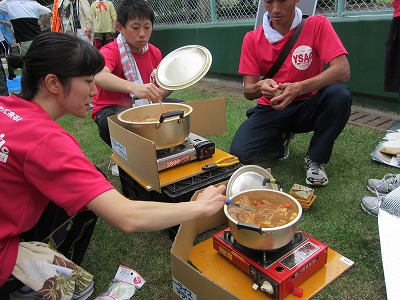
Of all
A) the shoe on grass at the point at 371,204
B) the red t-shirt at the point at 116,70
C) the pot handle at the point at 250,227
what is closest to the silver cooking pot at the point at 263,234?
the pot handle at the point at 250,227

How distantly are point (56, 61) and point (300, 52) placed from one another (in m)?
1.86

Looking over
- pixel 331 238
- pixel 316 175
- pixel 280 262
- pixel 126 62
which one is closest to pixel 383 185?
pixel 316 175

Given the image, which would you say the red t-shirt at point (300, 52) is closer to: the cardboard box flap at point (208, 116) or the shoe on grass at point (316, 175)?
the cardboard box flap at point (208, 116)

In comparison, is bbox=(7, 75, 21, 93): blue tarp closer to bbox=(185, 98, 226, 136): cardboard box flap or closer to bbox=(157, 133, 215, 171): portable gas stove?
bbox=(185, 98, 226, 136): cardboard box flap

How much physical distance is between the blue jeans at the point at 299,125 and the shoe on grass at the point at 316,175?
5 cm

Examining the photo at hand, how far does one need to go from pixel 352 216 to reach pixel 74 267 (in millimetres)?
1616

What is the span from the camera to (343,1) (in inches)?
159

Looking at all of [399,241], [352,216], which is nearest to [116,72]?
[352,216]

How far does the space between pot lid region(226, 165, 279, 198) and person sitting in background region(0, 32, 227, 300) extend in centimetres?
40

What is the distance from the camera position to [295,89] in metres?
2.43

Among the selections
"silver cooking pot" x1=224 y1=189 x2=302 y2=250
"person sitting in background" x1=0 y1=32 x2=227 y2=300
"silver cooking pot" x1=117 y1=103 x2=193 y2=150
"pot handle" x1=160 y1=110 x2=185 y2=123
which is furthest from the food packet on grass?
"pot handle" x1=160 y1=110 x2=185 y2=123

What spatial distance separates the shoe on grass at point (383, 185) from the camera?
7.63ft

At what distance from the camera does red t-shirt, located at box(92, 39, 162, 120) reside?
9.27ft

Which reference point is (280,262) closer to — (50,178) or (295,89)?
(50,178)
